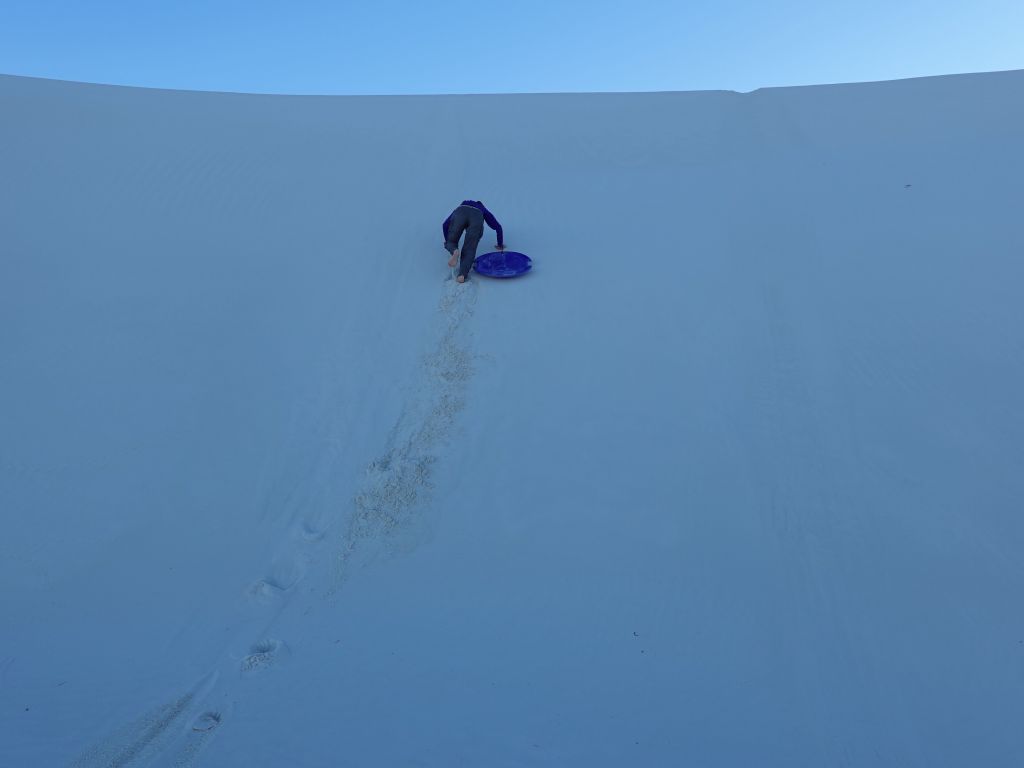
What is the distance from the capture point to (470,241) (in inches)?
252

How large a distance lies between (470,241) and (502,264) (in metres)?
0.38

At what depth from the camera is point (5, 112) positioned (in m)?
7.93

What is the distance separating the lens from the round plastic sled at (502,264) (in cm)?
652

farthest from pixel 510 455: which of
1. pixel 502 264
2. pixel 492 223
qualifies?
pixel 492 223

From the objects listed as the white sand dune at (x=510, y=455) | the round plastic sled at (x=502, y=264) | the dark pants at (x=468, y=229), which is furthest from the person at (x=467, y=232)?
the white sand dune at (x=510, y=455)

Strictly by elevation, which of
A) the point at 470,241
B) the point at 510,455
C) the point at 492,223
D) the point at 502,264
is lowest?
the point at 510,455

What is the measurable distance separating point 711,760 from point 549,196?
6076 millimetres

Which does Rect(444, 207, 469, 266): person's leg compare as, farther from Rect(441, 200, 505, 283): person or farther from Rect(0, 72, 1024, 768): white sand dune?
Rect(0, 72, 1024, 768): white sand dune

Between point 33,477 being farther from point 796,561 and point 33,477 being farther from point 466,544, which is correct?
point 796,561

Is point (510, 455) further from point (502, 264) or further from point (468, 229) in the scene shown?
point (468, 229)

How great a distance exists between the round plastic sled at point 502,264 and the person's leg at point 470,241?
0.18 metres

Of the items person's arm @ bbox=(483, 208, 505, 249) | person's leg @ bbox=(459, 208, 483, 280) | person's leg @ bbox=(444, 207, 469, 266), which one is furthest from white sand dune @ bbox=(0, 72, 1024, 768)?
person's arm @ bbox=(483, 208, 505, 249)

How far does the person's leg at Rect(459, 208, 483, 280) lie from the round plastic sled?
0.58ft

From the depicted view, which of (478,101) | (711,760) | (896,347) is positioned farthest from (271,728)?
(478,101)
